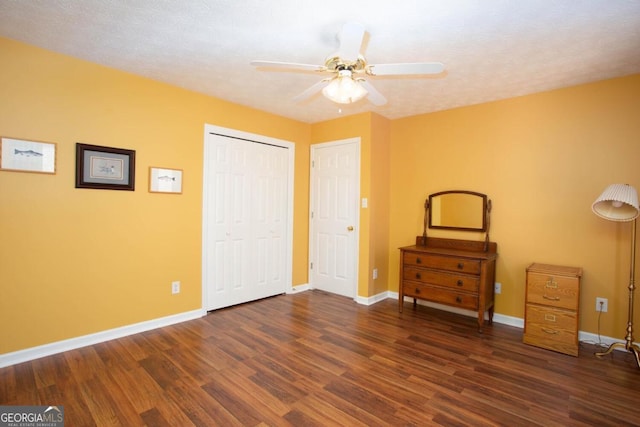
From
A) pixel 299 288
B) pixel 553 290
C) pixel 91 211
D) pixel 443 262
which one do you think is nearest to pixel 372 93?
pixel 443 262

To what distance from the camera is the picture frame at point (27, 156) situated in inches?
91.4

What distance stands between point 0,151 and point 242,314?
97.6 inches

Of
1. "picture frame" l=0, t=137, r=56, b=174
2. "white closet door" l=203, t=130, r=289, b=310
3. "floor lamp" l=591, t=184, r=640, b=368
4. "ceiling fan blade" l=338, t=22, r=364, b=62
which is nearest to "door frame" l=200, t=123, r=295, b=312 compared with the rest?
"white closet door" l=203, t=130, r=289, b=310

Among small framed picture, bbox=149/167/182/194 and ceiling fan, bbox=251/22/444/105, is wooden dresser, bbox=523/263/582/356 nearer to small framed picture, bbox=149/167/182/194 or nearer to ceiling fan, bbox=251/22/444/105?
ceiling fan, bbox=251/22/444/105

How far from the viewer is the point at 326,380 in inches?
87.6

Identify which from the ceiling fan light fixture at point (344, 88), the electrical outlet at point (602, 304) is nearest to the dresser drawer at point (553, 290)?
the electrical outlet at point (602, 304)

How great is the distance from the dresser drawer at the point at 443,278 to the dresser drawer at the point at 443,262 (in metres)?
0.06

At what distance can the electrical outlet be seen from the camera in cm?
286

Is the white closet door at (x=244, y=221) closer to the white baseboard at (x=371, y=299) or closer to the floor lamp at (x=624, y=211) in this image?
the white baseboard at (x=371, y=299)

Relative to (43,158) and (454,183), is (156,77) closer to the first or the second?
(43,158)

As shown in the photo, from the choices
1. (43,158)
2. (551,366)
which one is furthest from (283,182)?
(551,366)

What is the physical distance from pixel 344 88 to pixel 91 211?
2.37m

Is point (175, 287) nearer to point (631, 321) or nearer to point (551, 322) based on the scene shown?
point (551, 322)
